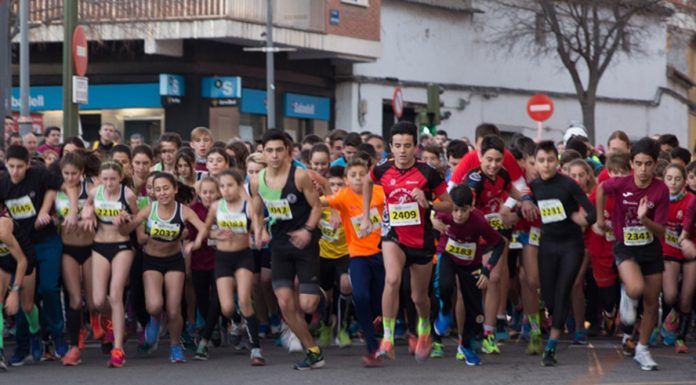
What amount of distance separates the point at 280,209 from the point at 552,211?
7.47 ft

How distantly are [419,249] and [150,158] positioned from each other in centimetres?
352

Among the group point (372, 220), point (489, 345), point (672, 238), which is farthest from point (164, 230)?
point (672, 238)

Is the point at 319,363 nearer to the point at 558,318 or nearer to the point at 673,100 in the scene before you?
the point at 558,318

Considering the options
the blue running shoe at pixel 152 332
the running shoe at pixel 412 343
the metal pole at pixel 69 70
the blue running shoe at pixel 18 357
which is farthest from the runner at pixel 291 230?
the metal pole at pixel 69 70

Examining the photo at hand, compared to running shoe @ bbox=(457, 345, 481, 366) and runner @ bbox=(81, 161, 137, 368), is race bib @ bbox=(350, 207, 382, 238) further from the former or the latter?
runner @ bbox=(81, 161, 137, 368)

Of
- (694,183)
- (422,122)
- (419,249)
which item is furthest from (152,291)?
(422,122)

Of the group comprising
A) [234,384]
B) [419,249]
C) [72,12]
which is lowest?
[234,384]

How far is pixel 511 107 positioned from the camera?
163 feet

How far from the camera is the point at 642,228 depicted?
504 inches

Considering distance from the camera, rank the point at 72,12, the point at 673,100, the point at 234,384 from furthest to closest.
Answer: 1. the point at 673,100
2. the point at 72,12
3. the point at 234,384

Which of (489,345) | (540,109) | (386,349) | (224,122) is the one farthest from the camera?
(224,122)

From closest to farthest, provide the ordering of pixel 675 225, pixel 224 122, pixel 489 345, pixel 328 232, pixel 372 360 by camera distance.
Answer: pixel 372 360 < pixel 489 345 < pixel 675 225 < pixel 328 232 < pixel 224 122

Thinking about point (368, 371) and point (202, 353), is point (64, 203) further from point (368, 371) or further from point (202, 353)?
point (368, 371)

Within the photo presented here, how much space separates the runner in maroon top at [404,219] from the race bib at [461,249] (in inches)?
13.5
